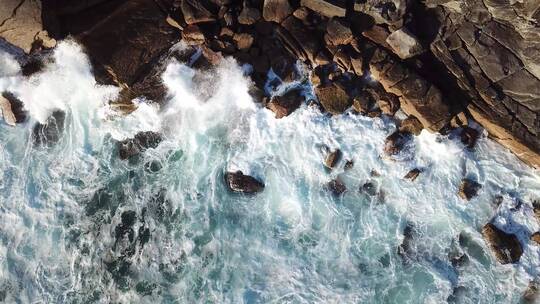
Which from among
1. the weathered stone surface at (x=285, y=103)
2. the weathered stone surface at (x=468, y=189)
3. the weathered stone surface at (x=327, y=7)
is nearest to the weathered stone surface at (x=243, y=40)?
the weathered stone surface at (x=285, y=103)

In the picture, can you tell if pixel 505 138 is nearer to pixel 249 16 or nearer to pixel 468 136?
pixel 468 136

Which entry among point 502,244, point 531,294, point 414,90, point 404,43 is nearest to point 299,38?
point 404,43

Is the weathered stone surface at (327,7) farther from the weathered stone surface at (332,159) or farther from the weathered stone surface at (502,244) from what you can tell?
the weathered stone surface at (502,244)

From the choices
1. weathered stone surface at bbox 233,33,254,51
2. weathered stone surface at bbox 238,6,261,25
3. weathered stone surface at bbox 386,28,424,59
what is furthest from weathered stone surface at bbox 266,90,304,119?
Answer: weathered stone surface at bbox 386,28,424,59

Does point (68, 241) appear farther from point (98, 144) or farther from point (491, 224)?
point (491, 224)

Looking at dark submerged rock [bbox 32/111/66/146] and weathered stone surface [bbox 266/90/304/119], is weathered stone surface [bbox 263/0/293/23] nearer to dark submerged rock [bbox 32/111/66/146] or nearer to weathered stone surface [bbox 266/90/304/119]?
weathered stone surface [bbox 266/90/304/119]

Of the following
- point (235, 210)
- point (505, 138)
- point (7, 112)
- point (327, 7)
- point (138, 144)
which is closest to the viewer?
point (327, 7)
